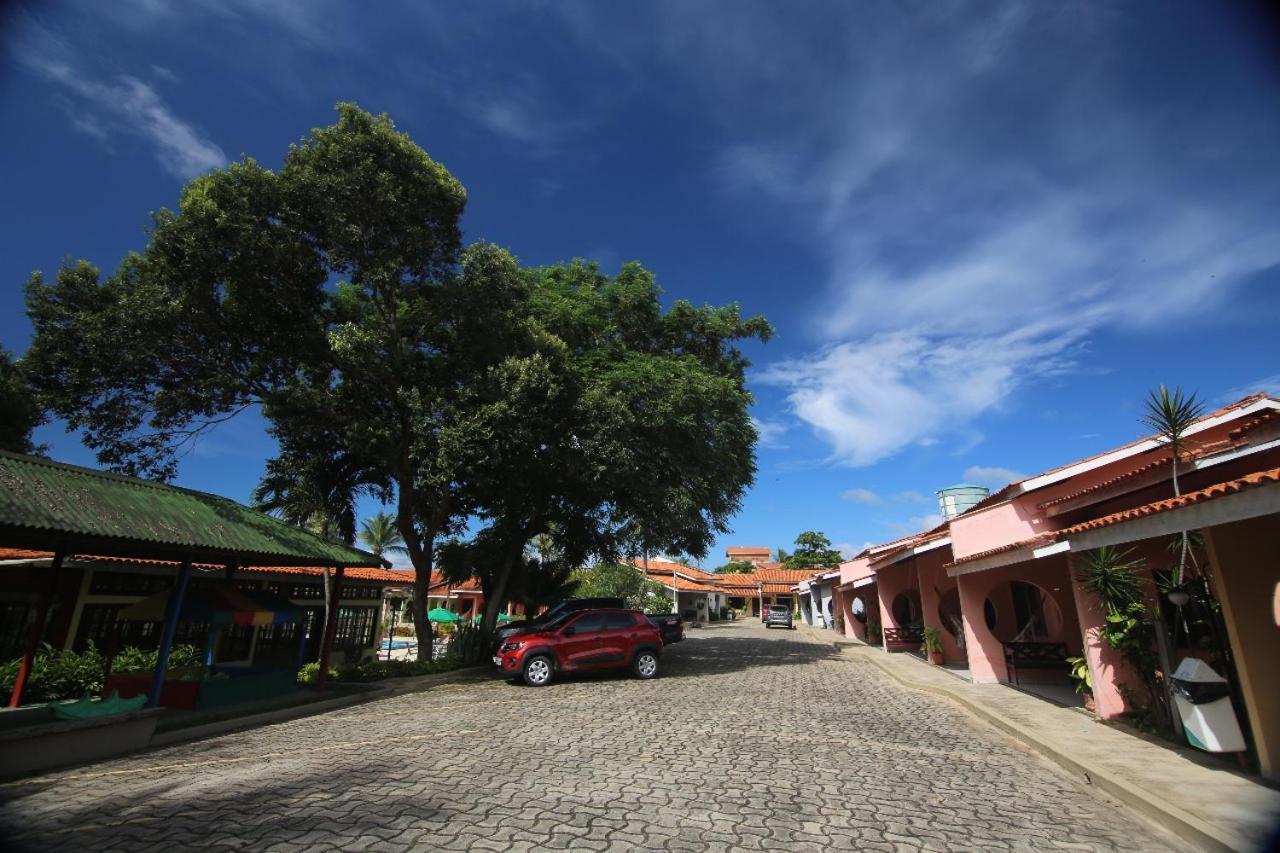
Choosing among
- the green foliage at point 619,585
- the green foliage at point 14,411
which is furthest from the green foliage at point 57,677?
the green foliage at point 619,585

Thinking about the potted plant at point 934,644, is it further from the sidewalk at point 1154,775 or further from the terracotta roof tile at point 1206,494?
the terracotta roof tile at point 1206,494

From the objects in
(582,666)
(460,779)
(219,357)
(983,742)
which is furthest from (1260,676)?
(219,357)

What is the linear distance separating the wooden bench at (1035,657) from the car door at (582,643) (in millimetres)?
9058

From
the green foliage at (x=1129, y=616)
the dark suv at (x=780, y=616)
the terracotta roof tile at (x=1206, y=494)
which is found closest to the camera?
the terracotta roof tile at (x=1206, y=494)

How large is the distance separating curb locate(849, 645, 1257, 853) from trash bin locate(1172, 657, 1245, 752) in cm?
109

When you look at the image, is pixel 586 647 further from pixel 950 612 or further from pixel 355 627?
pixel 355 627

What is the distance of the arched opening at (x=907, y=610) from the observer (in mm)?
21594

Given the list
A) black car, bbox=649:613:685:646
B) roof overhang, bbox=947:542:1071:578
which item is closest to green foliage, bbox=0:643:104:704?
black car, bbox=649:613:685:646

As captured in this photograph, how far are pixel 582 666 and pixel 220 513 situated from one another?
840 cm

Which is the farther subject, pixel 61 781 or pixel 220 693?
pixel 220 693

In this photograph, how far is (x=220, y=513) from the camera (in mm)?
11484

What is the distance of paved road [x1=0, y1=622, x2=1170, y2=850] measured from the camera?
15.5ft

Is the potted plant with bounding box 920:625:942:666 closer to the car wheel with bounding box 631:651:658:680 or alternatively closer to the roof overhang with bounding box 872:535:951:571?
the roof overhang with bounding box 872:535:951:571

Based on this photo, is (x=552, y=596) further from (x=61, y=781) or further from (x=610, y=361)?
(x=61, y=781)
